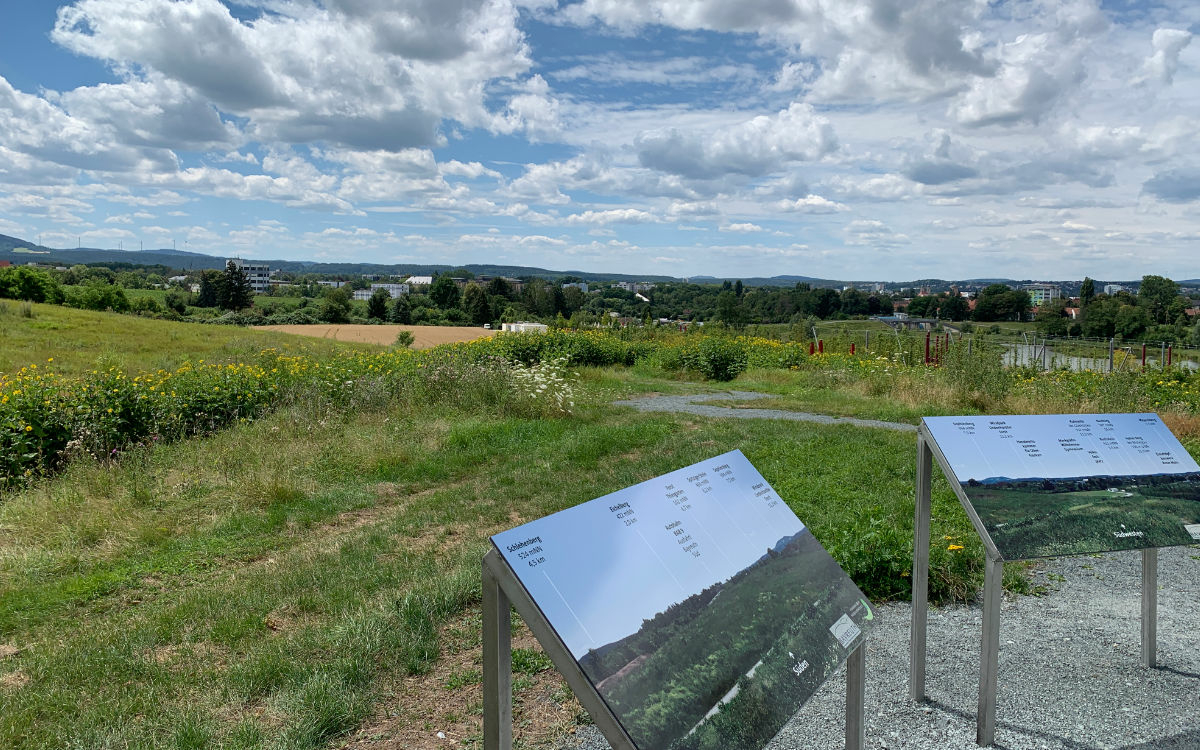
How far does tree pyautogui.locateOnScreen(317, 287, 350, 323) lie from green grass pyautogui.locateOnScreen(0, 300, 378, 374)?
28530 mm

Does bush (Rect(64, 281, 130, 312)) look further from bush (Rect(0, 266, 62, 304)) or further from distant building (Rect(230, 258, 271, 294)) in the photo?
distant building (Rect(230, 258, 271, 294))

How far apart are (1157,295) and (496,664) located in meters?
55.8

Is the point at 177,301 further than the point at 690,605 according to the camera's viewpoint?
Yes

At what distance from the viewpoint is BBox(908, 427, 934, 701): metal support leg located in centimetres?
364

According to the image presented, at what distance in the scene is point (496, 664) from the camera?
197cm

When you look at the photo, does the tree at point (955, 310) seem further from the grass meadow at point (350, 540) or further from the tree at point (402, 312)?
the grass meadow at point (350, 540)

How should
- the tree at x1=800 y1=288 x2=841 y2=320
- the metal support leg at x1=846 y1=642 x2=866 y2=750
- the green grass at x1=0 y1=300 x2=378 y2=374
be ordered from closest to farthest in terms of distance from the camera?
1. the metal support leg at x1=846 y1=642 x2=866 y2=750
2. the green grass at x1=0 y1=300 x2=378 y2=374
3. the tree at x1=800 y1=288 x2=841 y2=320

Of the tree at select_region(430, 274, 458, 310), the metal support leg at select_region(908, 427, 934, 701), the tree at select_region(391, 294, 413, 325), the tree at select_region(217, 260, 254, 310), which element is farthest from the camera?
the tree at select_region(217, 260, 254, 310)

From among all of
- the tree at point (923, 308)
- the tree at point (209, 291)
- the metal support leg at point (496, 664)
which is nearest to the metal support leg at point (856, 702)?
the metal support leg at point (496, 664)

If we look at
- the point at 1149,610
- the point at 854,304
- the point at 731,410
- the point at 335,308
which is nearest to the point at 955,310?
the point at 854,304

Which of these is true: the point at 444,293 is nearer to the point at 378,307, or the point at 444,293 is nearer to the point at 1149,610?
the point at 378,307

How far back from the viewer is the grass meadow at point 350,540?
11.3 feet

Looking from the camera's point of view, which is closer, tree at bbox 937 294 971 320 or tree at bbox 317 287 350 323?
tree at bbox 937 294 971 320

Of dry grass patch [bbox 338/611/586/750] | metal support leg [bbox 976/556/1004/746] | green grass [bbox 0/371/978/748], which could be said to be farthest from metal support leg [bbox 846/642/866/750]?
green grass [bbox 0/371/978/748]
